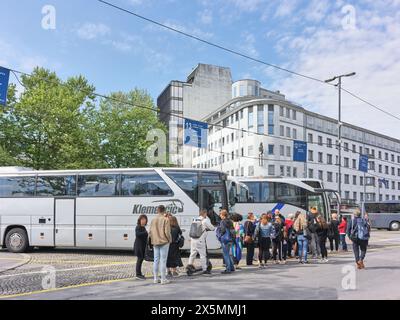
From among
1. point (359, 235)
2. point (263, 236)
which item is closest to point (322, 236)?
point (359, 235)

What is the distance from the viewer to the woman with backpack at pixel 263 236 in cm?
1421

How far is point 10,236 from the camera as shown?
18422 millimetres

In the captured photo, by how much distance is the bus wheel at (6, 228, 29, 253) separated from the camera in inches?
719

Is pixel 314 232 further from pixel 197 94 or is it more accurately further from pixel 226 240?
pixel 197 94

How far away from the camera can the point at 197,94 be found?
286 ft

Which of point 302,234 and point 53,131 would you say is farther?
point 53,131

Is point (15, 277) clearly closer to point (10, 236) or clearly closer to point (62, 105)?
point (10, 236)

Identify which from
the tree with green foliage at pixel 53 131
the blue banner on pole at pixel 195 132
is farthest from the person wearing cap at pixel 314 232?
the tree with green foliage at pixel 53 131

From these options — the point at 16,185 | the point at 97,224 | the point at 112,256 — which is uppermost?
the point at 16,185

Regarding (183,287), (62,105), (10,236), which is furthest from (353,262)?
(62,105)

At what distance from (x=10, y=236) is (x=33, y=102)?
62.3 ft

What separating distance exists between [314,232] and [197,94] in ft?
239

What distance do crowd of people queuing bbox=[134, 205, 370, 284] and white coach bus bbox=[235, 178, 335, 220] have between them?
23.9 ft

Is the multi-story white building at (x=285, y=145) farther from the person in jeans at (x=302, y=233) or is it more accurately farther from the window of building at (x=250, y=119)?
the person in jeans at (x=302, y=233)
